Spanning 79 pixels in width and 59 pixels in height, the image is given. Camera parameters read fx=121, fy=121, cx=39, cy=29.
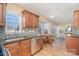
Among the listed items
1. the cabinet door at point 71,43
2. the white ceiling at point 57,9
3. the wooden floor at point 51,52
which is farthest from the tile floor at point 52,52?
the white ceiling at point 57,9

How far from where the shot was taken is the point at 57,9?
2266 millimetres

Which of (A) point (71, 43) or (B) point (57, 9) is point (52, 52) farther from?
(B) point (57, 9)

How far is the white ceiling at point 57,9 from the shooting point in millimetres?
2236

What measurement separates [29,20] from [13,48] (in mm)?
604

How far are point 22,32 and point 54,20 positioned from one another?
0.65 meters

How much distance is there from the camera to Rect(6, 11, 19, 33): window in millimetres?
2180

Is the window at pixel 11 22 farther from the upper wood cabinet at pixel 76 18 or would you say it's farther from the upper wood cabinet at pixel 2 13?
the upper wood cabinet at pixel 76 18

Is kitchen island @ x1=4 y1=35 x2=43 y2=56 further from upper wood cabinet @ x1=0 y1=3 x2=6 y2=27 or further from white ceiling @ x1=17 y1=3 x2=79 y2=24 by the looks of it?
white ceiling @ x1=17 y1=3 x2=79 y2=24

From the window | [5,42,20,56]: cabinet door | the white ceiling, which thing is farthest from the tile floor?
the window

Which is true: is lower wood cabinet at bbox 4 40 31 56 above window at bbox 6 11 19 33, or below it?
below

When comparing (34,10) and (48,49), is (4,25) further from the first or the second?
(48,49)

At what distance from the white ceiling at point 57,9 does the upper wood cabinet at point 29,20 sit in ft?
0.36

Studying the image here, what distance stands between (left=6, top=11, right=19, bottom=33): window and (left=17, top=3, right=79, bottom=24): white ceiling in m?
0.25

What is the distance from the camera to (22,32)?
2.27 metres
